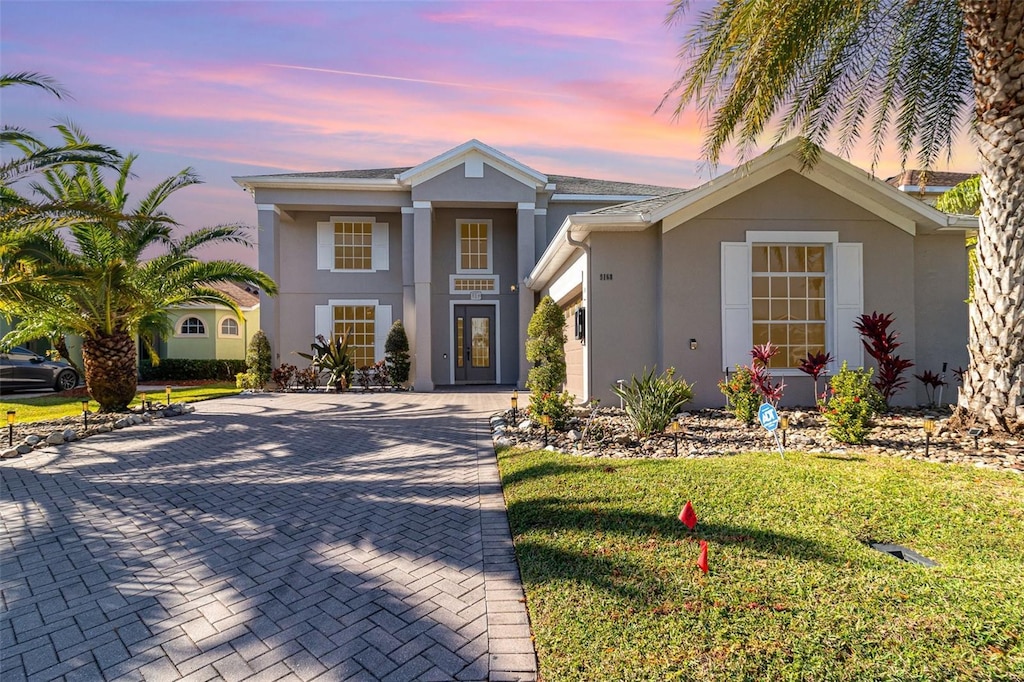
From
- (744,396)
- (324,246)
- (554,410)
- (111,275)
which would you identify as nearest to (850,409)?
(744,396)

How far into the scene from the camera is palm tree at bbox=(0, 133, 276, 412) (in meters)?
9.09

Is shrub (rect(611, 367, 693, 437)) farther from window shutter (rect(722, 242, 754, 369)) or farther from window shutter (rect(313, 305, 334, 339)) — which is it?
window shutter (rect(313, 305, 334, 339))

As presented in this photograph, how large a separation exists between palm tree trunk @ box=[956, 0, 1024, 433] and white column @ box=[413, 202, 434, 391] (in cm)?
1249

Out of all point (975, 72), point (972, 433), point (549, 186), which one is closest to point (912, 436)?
point (972, 433)

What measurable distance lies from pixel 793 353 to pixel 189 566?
9571 millimetres

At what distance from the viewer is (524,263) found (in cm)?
1596

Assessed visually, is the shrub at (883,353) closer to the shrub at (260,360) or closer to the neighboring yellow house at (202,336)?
the shrub at (260,360)

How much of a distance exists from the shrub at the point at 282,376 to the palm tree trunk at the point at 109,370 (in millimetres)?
5096

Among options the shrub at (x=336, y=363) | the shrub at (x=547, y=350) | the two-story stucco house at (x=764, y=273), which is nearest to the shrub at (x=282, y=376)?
the shrub at (x=336, y=363)

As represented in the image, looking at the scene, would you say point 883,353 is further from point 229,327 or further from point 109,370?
point 229,327

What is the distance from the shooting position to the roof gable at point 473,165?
51.6ft

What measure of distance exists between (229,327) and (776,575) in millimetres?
24018

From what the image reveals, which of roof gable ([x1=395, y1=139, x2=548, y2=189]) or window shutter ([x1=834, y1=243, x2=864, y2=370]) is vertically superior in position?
roof gable ([x1=395, y1=139, x2=548, y2=189])

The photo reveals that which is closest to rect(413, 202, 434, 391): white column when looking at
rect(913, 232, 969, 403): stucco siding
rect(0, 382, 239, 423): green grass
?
rect(0, 382, 239, 423): green grass
